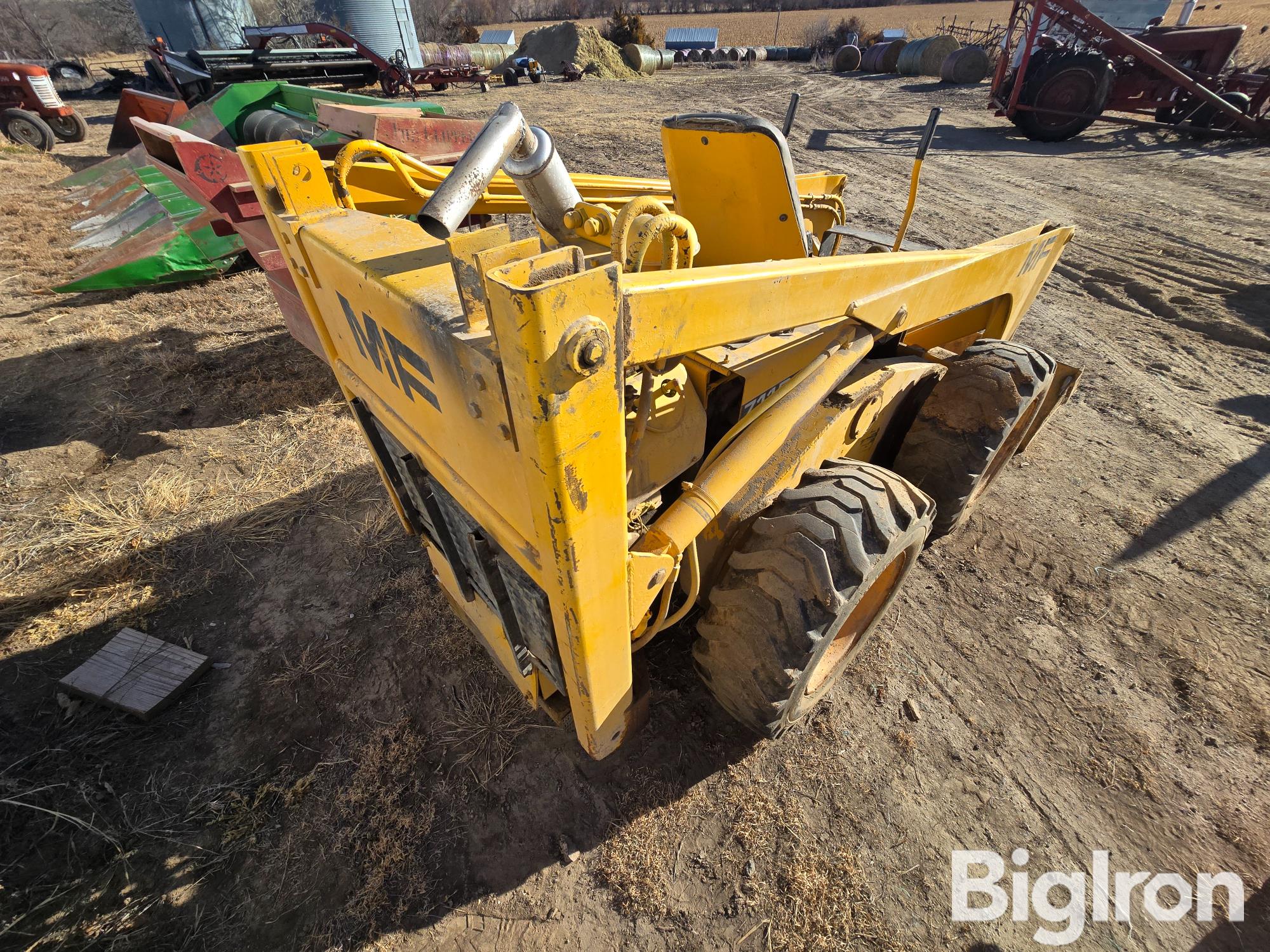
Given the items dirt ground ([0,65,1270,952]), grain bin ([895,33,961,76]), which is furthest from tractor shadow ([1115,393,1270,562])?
grain bin ([895,33,961,76])

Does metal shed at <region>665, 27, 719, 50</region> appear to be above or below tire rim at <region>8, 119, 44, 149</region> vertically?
above

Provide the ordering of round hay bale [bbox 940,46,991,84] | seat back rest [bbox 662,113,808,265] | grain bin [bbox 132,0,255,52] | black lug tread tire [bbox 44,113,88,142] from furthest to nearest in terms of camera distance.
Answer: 1. grain bin [bbox 132,0,255,52]
2. round hay bale [bbox 940,46,991,84]
3. black lug tread tire [bbox 44,113,88,142]
4. seat back rest [bbox 662,113,808,265]

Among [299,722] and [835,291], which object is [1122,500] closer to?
[835,291]

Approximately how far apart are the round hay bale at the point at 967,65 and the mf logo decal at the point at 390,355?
76.6ft

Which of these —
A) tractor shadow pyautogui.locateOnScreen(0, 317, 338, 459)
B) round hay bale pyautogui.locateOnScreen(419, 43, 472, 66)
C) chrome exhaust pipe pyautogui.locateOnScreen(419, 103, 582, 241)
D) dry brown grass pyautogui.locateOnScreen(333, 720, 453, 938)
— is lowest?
dry brown grass pyautogui.locateOnScreen(333, 720, 453, 938)

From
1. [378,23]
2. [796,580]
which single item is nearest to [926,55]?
[378,23]

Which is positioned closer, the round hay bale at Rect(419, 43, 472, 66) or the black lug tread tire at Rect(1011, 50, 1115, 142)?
the black lug tread tire at Rect(1011, 50, 1115, 142)

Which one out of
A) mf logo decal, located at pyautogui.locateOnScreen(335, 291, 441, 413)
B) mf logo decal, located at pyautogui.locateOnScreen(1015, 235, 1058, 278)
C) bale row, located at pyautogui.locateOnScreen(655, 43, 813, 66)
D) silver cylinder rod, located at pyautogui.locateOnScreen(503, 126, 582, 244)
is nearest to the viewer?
mf logo decal, located at pyautogui.locateOnScreen(335, 291, 441, 413)

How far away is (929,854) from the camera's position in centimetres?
216

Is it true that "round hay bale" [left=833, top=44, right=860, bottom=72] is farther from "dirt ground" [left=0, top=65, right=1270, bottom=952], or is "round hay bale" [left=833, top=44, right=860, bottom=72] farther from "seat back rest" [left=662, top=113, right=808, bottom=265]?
"seat back rest" [left=662, top=113, right=808, bottom=265]

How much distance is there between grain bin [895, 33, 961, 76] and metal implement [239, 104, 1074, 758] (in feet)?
74.6

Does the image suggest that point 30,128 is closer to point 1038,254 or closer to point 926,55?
point 1038,254

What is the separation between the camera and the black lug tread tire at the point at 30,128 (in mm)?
11336

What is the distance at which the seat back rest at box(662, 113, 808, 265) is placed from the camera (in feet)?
7.52
